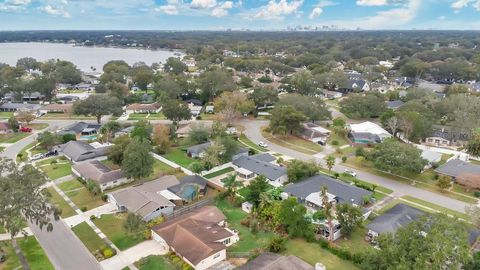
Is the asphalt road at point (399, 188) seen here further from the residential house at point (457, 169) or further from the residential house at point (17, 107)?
the residential house at point (17, 107)

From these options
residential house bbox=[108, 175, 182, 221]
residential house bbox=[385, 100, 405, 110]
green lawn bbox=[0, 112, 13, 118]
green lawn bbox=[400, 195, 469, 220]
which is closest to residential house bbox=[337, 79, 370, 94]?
residential house bbox=[385, 100, 405, 110]

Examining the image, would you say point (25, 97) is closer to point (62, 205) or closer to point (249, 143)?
point (62, 205)

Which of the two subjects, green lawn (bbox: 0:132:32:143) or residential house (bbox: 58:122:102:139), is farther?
residential house (bbox: 58:122:102:139)

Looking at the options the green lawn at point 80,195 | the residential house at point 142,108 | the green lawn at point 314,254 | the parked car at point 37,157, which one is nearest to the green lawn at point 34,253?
the green lawn at point 80,195

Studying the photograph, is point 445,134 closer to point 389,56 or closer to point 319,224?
point 319,224

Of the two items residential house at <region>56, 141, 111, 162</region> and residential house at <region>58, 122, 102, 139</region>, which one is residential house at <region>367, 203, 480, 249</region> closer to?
residential house at <region>56, 141, 111, 162</region>

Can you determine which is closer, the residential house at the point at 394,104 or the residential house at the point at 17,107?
the residential house at the point at 394,104

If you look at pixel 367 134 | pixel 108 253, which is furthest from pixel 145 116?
pixel 108 253
